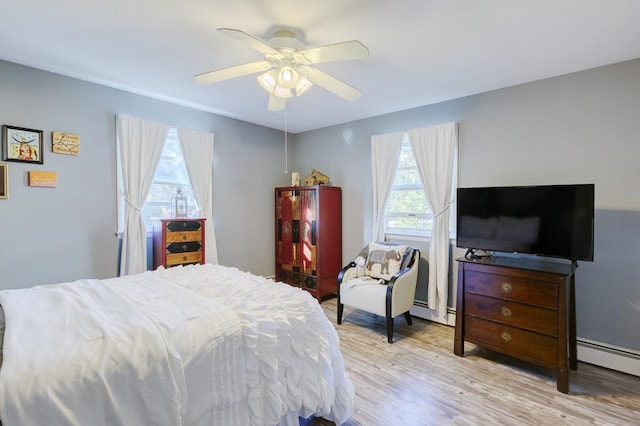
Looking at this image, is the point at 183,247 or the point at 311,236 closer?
the point at 183,247

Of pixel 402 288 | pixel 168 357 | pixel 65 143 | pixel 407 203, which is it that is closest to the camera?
pixel 168 357

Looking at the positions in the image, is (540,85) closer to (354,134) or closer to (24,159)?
(354,134)

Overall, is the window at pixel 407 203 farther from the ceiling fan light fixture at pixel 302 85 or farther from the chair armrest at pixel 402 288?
the ceiling fan light fixture at pixel 302 85

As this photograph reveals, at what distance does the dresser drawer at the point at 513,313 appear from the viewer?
2361 millimetres

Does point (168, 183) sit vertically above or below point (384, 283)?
above

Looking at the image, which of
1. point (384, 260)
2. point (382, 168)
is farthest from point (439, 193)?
point (384, 260)

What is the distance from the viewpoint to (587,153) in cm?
273

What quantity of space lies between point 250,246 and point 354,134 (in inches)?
87.7

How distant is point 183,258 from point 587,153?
4.09 meters

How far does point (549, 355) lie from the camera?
2350 millimetres

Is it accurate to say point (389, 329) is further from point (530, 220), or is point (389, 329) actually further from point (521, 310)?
point (530, 220)

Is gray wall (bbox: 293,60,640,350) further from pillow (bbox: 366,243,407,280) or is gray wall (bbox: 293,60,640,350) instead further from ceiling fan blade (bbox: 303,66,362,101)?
ceiling fan blade (bbox: 303,66,362,101)

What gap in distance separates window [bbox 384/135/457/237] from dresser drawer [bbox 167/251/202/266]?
2365 mm

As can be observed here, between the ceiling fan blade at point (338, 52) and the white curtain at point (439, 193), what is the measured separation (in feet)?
6.49
